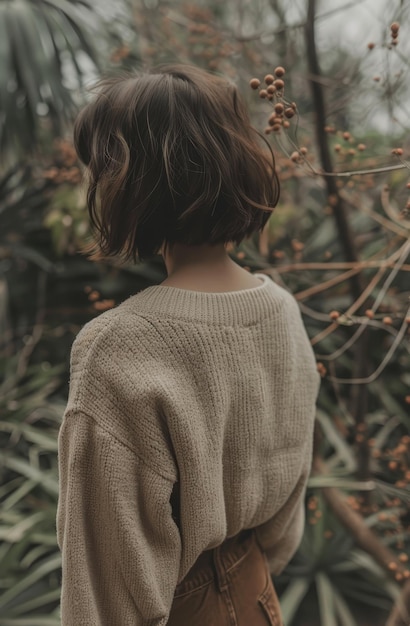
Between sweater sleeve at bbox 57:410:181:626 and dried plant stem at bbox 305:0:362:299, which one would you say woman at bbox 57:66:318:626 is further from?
dried plant stem at bbox 305:0:362:299

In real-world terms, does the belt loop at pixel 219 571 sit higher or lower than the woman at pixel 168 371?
lower

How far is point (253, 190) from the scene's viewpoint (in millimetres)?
942

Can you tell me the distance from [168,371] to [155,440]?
92 millimetres

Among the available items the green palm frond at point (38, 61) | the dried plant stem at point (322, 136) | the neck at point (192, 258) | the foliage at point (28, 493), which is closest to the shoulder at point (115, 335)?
the neck at point (192, 258)

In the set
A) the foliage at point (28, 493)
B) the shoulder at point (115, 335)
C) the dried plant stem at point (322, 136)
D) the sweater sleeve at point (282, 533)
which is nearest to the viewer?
the shoulder at point (115, 335)

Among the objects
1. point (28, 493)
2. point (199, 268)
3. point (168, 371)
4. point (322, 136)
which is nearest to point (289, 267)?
point (322, 136)

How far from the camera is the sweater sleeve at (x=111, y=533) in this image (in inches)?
34.0

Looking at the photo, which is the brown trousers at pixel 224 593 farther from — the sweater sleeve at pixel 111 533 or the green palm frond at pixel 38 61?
the green palm frond at pixel 38 61

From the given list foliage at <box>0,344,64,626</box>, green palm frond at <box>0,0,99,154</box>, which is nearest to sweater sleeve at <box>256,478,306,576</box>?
foliage at <box>0,344,64,626</box>

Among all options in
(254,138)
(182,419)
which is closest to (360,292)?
(254,138)

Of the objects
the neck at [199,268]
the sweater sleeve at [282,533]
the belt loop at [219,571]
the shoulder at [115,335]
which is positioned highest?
the neck at [199,268]

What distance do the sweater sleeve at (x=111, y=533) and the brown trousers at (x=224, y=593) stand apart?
74mm

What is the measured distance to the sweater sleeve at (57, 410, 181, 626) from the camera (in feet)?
2.83

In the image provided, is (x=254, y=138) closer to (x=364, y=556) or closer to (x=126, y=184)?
(x=126, y=184)
